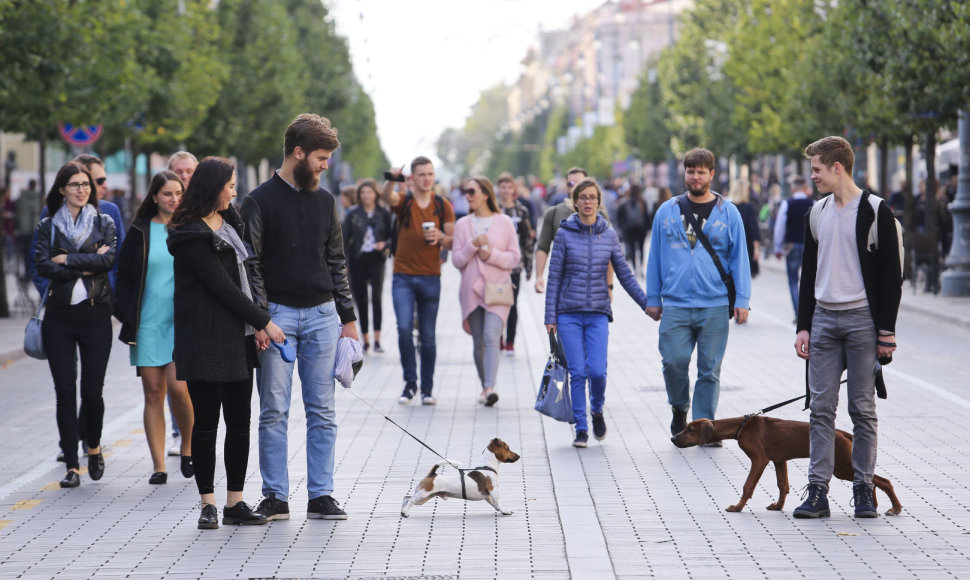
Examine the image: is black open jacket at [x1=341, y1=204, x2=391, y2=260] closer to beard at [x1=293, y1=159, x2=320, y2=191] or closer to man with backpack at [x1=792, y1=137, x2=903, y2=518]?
beard at [x1=293, y1=159, x2=320, y2=191]

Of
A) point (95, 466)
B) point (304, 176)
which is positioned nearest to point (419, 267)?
point (95, 466)

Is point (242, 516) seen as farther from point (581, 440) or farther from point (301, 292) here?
point (581, 440)

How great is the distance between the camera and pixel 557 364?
9938mm

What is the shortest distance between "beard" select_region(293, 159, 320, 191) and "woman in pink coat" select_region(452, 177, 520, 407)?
185 inches

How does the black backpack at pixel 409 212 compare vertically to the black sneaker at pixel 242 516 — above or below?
above

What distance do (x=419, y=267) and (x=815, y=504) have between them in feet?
18.5

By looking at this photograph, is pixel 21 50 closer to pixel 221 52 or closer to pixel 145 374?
pixel 145 374

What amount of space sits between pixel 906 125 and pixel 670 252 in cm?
1563

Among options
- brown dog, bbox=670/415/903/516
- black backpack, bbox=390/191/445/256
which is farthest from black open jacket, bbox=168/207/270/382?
black backpack, bbox=390/191/445/256

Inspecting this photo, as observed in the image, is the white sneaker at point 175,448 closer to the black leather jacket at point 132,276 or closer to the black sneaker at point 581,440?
the black leather jacket at point 132,276

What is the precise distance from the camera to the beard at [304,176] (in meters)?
7.40

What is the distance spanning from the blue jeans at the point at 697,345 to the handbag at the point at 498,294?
8.28 ft

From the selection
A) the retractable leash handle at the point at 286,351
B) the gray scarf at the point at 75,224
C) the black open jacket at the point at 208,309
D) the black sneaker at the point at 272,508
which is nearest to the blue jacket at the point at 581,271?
the gray scarf at the point at 75,224

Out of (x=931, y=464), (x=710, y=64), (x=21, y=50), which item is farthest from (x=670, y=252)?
(x=710, y=64)
